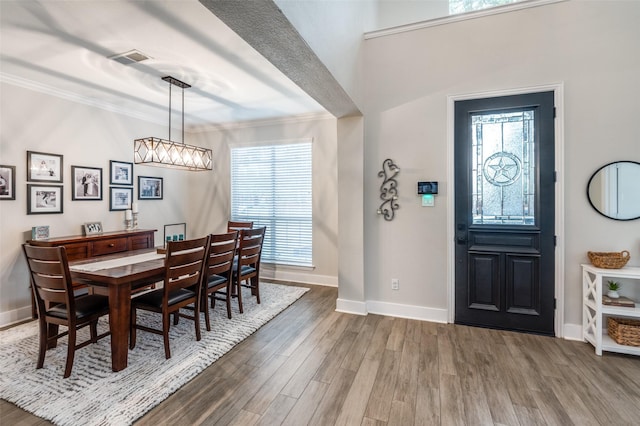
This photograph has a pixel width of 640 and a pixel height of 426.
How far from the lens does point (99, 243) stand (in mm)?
3590

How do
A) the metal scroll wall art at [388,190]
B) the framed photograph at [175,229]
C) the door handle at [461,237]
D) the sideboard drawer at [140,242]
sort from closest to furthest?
1. the door handle at [461,237]
2. the metal scroll wall art at [388,190]
3. the sideboard drawer at [140,242]
4. the framed photograph at [175,229]

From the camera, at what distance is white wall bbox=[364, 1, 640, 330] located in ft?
8.68

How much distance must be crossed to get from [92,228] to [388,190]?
3.88 m

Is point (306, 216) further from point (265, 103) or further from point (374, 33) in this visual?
point (374, 33)

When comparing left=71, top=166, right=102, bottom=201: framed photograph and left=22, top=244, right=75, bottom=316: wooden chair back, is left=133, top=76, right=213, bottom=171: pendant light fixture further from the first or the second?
left=22, top=244, right=75, bottom=316: wooden chair back

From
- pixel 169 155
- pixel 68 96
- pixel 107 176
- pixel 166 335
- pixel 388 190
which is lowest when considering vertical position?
pixel 166 335

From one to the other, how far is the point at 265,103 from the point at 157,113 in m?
1.88

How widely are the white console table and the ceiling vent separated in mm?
4529

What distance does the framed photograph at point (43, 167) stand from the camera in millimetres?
3358

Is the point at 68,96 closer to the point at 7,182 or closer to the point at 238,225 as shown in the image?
the point at 7,182

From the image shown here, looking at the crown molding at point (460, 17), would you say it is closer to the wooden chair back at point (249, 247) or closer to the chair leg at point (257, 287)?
the wooden chair back at point (249, 247)

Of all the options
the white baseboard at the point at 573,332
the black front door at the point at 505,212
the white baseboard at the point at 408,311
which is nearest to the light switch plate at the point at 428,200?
the black front door at the point at 505,212

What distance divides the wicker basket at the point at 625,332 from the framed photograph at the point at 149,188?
235 inches

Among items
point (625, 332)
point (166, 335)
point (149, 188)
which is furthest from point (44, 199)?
point (625, 332)
